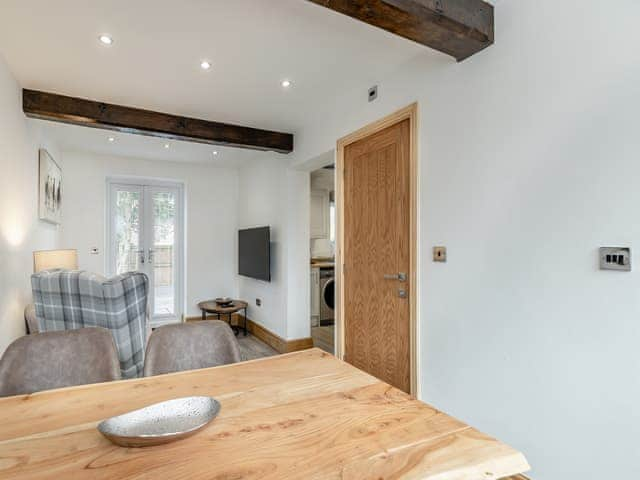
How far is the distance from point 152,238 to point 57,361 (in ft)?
13.6

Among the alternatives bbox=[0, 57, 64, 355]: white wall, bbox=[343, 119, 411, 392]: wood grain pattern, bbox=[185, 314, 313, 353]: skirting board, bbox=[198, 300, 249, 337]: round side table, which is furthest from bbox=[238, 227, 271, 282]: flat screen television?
bbox=[0, 57, 64, 355]: white wall

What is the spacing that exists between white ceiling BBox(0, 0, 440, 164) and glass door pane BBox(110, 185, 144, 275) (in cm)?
243

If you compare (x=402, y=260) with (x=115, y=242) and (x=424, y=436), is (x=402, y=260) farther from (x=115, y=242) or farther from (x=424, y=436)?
(x=115, y=242)

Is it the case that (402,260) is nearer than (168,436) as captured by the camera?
No

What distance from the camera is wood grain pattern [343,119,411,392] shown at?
2439 mm

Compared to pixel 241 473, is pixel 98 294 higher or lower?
higher

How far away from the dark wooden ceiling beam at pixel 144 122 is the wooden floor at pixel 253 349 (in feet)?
7.50

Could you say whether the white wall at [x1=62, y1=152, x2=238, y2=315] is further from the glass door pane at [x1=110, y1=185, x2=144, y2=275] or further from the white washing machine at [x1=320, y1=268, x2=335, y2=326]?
the white washing machine at [x1=320, y1=268, x2=335, y2=326]

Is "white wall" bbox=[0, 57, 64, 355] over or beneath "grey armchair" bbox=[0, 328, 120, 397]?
over

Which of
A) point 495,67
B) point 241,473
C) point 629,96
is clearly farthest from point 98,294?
point 629,96

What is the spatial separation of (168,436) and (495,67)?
6.79 ft

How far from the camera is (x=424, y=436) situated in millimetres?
889

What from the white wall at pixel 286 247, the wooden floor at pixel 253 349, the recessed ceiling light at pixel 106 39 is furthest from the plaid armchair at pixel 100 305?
the white wall at pixel 286 247

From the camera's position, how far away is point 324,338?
14.9ft
